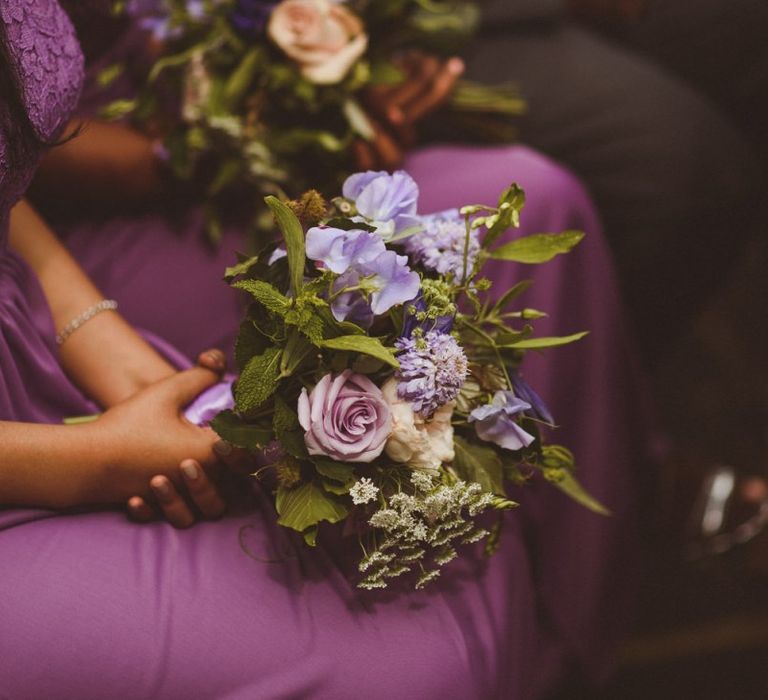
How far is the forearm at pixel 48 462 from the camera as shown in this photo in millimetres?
782

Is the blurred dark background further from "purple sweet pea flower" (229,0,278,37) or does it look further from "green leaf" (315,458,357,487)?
"green leaf" (315,458,357,487)

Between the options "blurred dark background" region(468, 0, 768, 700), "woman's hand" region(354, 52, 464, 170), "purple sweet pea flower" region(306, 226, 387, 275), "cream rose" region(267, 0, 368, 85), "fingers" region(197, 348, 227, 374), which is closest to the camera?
"purple sweet pea flower" region(306, 226, 387, 275)

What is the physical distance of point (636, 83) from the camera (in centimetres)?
143

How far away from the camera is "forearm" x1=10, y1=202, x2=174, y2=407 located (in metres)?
0.94

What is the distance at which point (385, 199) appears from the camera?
74 centimetres

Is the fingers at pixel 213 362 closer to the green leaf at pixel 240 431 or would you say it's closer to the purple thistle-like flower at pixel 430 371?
the green leaf at pixel 240 431

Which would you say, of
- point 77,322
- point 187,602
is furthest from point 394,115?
point 187,602

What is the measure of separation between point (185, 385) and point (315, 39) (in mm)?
515

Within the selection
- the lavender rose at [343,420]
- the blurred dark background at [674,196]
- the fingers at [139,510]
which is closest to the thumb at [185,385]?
the fingers at [139,510]

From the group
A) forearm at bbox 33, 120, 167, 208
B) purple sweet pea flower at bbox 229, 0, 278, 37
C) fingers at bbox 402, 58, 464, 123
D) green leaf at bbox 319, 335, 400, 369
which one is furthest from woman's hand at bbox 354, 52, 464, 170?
green leaf at bbox 319, 335, 400, 369

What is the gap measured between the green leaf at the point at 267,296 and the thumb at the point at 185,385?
22 centimetres

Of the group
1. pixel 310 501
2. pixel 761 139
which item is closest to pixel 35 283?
pixel 310 501

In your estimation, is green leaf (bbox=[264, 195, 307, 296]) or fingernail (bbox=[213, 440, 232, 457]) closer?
green leaf (bbox=[264, 195, 307, 296])

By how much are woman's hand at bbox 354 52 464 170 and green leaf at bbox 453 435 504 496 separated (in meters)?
0.52
